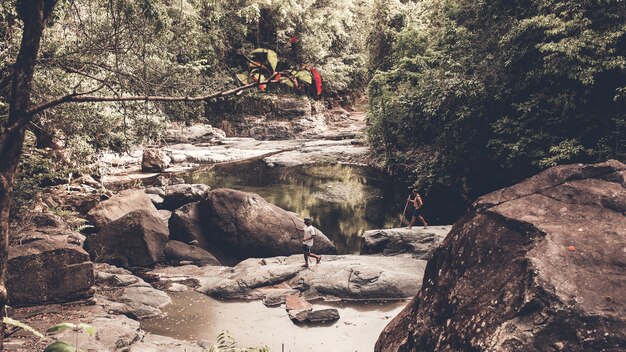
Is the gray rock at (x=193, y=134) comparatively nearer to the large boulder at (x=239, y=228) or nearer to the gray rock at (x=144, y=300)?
the large boulder at (x=239, y=228)

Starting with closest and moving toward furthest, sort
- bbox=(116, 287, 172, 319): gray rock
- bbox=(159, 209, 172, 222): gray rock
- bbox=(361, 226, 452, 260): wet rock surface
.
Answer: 1. bbox=(116, 287, 172, 319): gray rock
2. bbox=(361, 226, 452, 260): wet rock surface
3. bbox=(159, 209, 172, 222): gray rock

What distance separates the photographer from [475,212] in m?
6.46

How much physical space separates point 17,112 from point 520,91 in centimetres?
1445

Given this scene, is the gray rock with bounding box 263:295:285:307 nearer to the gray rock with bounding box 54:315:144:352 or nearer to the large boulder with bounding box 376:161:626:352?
the gray rock with bounding box 54:315:144:352

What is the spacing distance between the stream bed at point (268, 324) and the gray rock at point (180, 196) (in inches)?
294

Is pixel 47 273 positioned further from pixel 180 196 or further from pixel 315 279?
pixel 180 196

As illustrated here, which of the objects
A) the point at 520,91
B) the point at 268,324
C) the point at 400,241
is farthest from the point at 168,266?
the point at 520,91

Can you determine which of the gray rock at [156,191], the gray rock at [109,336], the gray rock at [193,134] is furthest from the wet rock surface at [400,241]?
the gray rock at [193,134]

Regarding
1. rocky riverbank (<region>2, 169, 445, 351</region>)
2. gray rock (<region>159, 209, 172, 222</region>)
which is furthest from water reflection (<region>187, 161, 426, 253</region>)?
gray rock (<region>159, 209, 172, 222</region>)

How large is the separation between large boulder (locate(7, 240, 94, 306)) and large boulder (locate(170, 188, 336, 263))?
18.3 feet

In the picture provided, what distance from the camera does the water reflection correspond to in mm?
18750

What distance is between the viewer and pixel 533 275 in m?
4.89

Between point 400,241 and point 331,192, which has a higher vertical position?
point 331,192

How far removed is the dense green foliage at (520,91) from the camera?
11367mm
